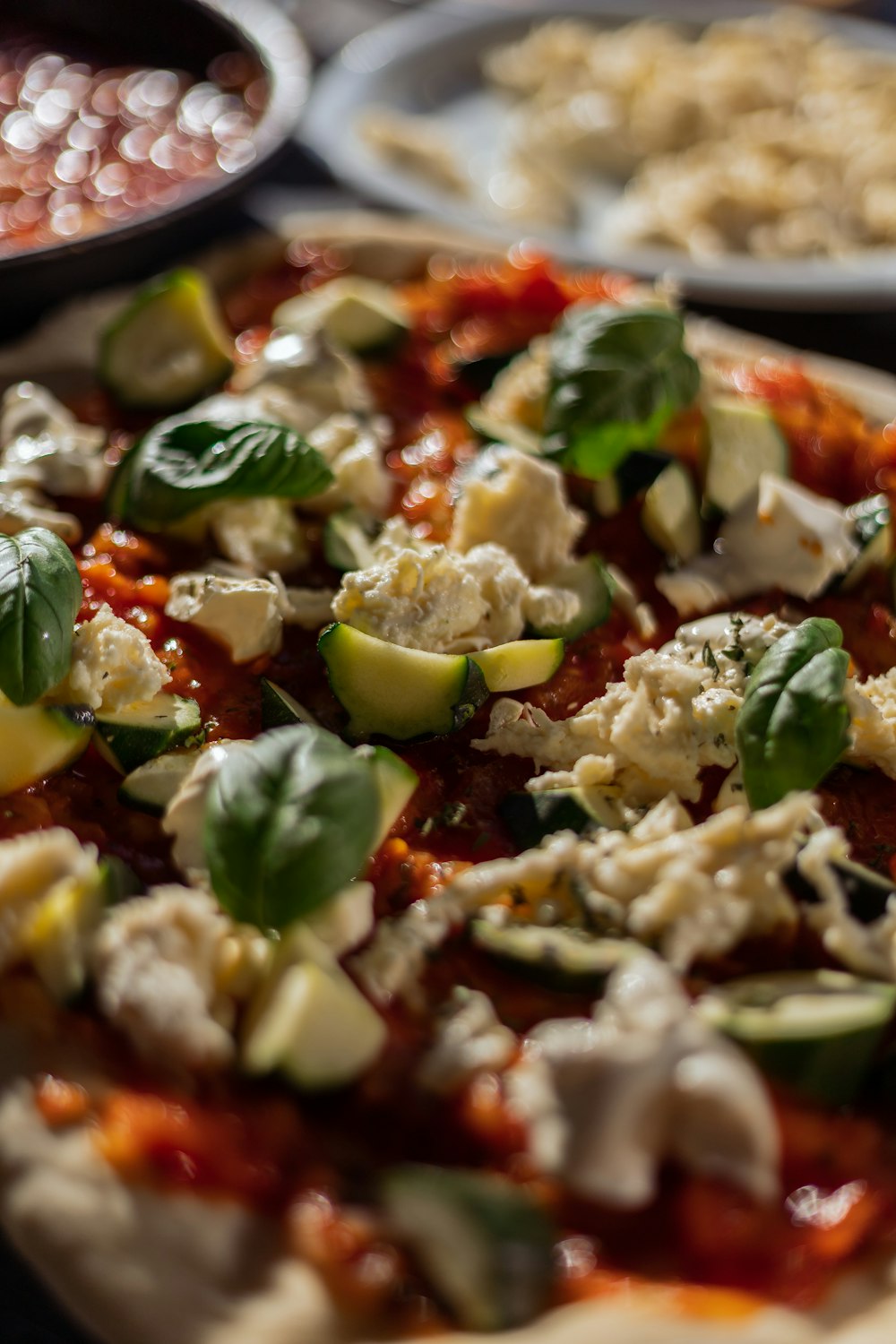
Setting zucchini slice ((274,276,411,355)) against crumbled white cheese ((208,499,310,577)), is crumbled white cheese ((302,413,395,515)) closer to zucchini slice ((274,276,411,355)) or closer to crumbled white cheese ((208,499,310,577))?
crumbled white cheese ((208,499,310,577))

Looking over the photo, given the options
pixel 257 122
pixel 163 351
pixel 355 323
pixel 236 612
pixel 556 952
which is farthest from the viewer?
pixel 257 122

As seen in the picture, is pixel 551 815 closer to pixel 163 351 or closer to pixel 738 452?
pixel 738 452

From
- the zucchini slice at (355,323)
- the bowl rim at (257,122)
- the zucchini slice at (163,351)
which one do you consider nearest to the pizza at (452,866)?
the zucchini slice at (163,351)

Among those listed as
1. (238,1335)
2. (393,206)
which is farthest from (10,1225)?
(393,206)

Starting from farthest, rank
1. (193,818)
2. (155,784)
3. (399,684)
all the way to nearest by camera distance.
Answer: (399,684) → (155,784) → (193,818)

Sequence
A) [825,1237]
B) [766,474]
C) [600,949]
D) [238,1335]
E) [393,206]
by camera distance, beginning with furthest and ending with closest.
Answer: [393,206] → [766,474] → [600,949] → [825,1237] → [238,1335]

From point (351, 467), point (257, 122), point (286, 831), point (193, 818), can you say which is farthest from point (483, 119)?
point (286, 831)

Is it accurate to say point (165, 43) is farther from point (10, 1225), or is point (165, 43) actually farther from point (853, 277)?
point (10, 1225)
